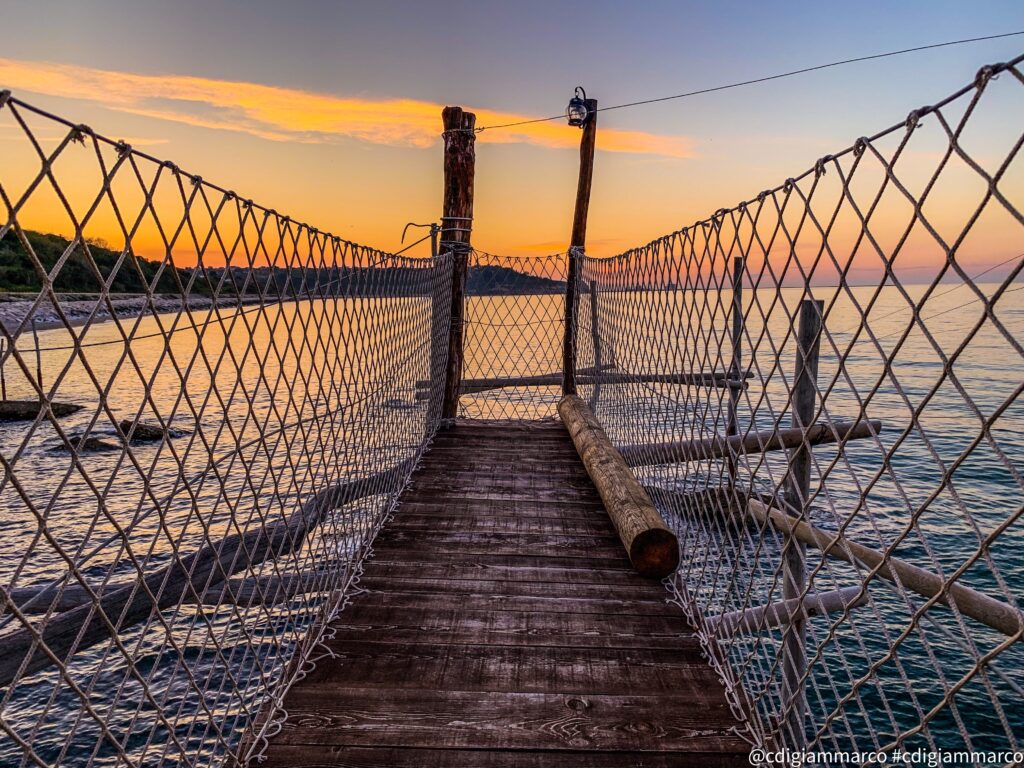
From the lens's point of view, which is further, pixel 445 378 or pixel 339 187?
pixel 339 187

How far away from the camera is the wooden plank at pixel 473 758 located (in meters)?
2.14

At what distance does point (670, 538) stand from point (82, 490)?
14.2m

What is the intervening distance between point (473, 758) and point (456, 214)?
564 cm

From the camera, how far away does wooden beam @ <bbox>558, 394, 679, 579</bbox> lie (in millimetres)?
3486

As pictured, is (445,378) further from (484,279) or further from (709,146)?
(709,146)

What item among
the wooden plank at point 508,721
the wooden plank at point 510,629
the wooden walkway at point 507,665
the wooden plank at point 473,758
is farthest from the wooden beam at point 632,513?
the wooden plank at point 473,758

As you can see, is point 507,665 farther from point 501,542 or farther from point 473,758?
point 501,542

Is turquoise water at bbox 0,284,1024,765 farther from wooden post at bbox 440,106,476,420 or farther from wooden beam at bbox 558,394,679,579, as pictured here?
wooden post at bbox 440,106,476,420

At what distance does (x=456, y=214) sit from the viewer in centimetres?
692

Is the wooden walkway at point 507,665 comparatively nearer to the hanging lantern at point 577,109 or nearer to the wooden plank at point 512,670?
the wooden plank at point 512,670

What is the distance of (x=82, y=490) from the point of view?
13.7 meters

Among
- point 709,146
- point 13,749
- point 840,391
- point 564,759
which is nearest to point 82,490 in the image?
point 13,749

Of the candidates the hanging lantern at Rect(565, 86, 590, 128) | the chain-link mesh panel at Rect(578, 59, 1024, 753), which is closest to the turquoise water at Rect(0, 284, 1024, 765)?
the chain-link mesh panel at Rect(578, 59, 1024, 753)

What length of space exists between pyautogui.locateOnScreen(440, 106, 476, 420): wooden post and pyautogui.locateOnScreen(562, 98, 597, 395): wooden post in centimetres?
150
